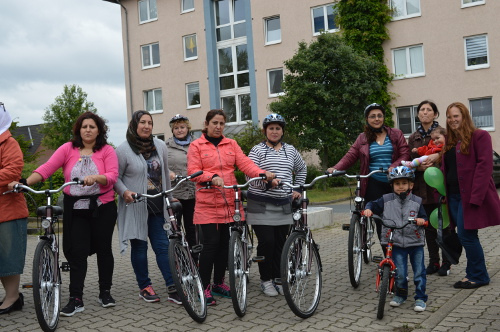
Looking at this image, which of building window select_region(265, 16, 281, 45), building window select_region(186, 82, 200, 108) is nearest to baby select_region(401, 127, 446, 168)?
building window select_region(265, 16, 281, 45)

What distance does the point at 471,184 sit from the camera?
19.3 ft

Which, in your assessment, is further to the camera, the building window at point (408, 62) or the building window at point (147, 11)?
the building window at point (147, 11)

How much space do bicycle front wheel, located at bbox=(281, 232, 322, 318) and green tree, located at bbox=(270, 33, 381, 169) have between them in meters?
17.8

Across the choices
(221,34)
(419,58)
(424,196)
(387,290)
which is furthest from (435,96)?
(387,290)

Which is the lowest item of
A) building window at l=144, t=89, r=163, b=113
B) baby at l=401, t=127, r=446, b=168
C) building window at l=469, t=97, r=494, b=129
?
baby at l=401, t=127, r=446, b=168

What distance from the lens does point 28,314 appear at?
18.9ft

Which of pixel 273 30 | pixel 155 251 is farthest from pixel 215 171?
pixel 273 30

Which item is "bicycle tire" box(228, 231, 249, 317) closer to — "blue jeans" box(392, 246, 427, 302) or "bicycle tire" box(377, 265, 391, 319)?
"bicycle tire" box(377, 265, 391, 319)

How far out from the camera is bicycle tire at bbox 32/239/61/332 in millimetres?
4867

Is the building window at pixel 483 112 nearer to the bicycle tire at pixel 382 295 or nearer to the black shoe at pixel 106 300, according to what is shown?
the bicycle tire at pixel 382 295

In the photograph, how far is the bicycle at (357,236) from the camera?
6219 mm

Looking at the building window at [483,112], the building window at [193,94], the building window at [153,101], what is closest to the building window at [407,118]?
the building window at [483,112]

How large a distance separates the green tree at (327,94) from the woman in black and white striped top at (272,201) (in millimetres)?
17030

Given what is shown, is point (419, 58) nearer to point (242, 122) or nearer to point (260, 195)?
point (242, 122)
